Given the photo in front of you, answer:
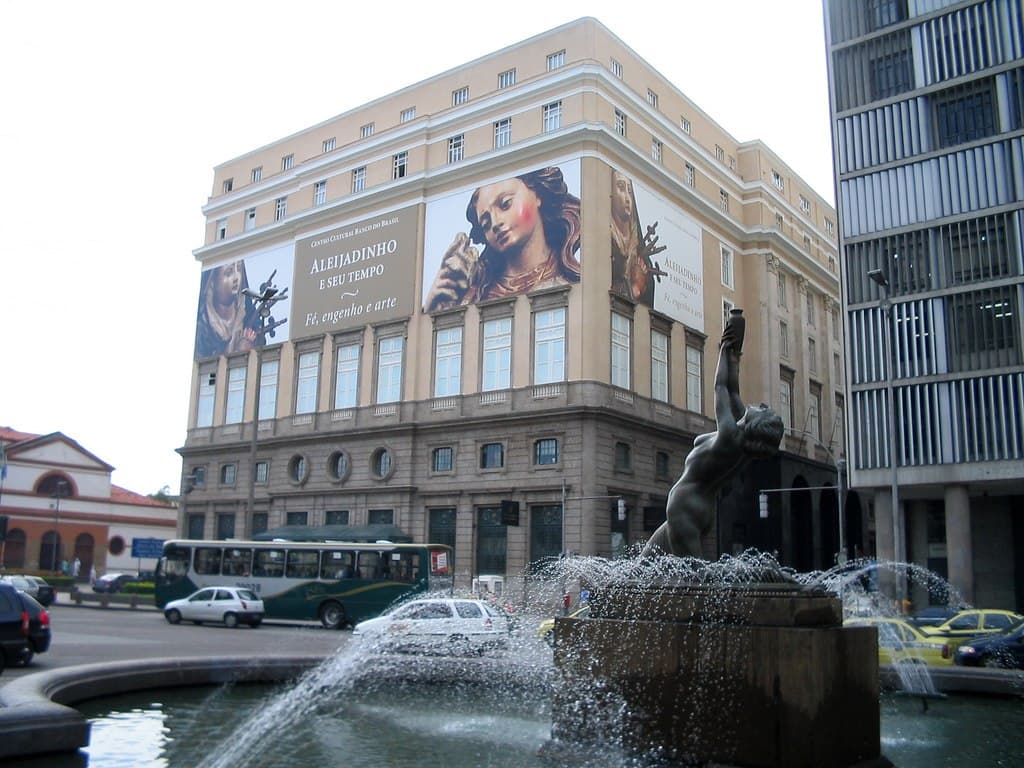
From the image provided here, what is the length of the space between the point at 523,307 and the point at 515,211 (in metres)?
4.54

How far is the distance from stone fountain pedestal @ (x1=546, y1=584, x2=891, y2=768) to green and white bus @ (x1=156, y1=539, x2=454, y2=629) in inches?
938

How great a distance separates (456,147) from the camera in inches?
1853

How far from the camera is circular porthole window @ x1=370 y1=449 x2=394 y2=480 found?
4556 centimetres

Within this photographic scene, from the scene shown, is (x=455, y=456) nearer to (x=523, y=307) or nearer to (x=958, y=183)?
(x=523, y=307)

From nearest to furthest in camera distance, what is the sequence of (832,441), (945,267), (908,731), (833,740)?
(833,740) → (908,731) → (945,267) → (832,441)

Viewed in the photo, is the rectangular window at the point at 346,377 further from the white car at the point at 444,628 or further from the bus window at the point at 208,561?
the white car at the point at 444,628

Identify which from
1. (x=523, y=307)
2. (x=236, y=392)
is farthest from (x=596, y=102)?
(x=236, y=392)

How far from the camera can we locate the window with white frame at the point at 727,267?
5118cm


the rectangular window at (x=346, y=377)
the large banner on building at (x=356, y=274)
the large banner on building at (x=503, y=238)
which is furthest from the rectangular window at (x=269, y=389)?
the large banner on building at (x=503, y=238)

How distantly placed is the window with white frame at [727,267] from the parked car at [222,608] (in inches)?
1188

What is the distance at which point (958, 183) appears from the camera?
36844 millimetres

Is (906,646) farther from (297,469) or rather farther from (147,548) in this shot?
(297,469)

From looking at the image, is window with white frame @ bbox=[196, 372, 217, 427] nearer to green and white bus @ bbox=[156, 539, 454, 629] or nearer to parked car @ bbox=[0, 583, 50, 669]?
green and white bus @ bbox=[156, 539, 454, 629]

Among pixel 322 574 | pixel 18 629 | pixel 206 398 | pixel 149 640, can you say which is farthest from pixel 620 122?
pixel 18 629
